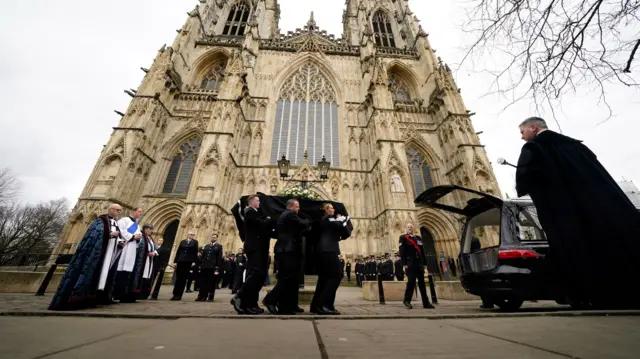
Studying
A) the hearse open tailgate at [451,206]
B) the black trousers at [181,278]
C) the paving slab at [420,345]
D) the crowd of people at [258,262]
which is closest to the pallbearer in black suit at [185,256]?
the black trousers at [181,278]

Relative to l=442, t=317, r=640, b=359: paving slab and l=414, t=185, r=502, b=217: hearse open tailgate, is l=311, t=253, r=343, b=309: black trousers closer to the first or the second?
l=442, t=317, r=640, b=359: paving slab

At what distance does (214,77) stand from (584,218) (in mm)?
26161

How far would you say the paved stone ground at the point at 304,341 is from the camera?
1.40 meters

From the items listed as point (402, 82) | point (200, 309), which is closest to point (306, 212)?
point (200, 309)

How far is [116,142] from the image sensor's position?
1494 centimetres

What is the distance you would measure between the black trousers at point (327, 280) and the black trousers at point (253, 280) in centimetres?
87

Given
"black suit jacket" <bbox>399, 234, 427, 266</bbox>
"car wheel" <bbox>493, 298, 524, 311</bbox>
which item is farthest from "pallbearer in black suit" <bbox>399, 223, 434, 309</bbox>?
"car wheel" <bbox>493, 298, 524, 311</bbox>

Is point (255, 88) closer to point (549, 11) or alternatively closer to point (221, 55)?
point (221, 55)

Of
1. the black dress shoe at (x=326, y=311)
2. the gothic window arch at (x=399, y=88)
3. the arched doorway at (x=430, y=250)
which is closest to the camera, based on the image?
Result: the black dress shoe at (x=326, y=311)

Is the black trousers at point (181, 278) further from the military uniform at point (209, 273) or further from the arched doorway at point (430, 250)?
the arched doorway at point (430, 250)

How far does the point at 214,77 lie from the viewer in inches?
903

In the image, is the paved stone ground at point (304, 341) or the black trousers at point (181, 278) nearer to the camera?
the paved stone ground at point (304, 341)

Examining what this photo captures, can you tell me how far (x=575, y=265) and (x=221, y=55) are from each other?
88.6ft

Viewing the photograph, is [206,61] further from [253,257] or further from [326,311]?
[326,311]
